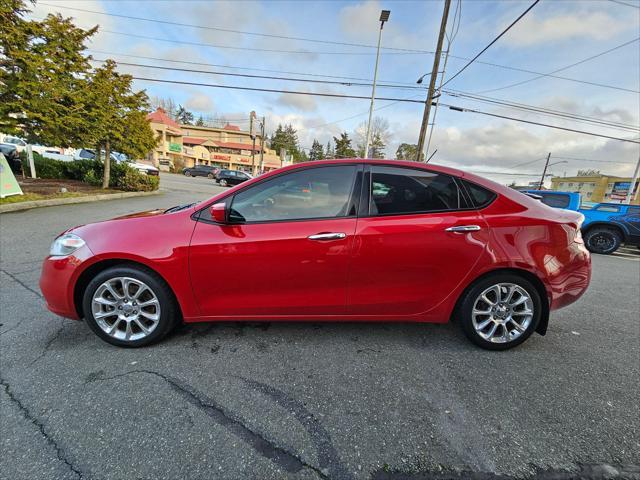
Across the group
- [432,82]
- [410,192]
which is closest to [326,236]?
[410,192]

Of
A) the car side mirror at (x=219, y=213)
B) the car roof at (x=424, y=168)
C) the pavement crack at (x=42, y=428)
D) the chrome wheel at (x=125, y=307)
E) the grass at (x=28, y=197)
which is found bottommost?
the pavement crack at (x=42, y=428)

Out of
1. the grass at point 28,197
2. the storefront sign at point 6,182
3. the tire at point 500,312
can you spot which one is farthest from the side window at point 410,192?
the storefront sign at point 6,182

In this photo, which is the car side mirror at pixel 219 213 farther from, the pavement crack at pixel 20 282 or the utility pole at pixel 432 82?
the utility pole at pixel 432 82

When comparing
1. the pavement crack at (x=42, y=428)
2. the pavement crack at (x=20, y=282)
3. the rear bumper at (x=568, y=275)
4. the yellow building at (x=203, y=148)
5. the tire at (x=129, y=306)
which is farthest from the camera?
the yellow building at (x=203, y=148)

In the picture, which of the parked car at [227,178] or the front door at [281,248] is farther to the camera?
the parked car at [227,178]

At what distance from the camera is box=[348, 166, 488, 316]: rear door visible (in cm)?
235

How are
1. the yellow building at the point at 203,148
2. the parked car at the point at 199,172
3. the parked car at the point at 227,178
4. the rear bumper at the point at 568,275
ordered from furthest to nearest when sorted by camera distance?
the yellow building at the point at 203,148 < the parked car at the point at 199,172 < the parked car at the point at 227,178 < the rear bumper at the point at 568,275

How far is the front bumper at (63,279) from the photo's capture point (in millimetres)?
2387

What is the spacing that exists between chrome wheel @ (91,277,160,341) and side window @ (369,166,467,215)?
2038mm

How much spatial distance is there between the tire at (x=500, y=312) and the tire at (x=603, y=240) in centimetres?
872

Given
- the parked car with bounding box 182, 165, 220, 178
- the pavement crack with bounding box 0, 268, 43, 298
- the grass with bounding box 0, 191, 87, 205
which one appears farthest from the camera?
the parked car with bounding box 182, 165, 220, 178

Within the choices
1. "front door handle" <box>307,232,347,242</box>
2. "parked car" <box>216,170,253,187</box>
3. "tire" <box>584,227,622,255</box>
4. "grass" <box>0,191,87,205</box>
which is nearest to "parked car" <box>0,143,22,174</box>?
"grass" <box>0,191,87,205</box>

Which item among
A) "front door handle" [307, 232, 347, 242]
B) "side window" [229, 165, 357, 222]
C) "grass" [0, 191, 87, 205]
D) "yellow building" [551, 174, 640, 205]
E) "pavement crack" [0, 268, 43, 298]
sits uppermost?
"yellow building" [551, 174, 640, 205]

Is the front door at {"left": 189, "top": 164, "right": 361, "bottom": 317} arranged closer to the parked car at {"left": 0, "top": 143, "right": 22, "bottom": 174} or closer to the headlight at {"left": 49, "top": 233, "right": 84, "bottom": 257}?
the headlight at {"left": 49, "top": 233, "right": 84, "bottom": 257}
